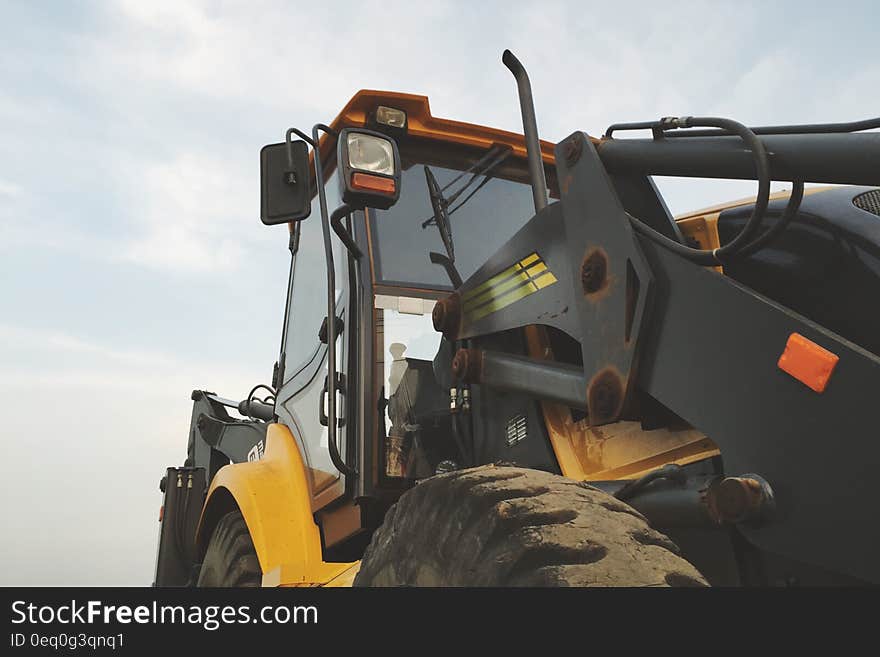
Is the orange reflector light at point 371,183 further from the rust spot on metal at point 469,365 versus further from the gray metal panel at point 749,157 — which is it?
the gray metal panel at point 749,157

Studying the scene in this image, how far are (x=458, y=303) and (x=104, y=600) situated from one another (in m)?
1.50

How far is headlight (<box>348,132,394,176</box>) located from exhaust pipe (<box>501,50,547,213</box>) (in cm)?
42

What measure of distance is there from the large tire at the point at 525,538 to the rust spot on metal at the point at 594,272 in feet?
1.58

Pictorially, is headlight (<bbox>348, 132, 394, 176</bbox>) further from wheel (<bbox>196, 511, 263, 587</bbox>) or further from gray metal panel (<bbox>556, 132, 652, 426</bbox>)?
wheel (<bbox>196, 511, 263, 587</bbox>)

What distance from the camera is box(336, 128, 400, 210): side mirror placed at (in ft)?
8.11

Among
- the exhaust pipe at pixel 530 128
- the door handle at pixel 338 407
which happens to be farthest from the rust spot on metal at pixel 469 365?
the door handle at pixel 338 407

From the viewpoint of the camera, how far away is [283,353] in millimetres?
3992

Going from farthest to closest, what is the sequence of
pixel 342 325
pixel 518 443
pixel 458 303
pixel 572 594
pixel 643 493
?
pixel 342 325 < pixel 458 303 < pixel 518 443 < pixel 643 493 < pixel 572 594

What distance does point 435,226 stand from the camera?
3129 mm

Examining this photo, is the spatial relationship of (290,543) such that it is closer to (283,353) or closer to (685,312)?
(283,353)

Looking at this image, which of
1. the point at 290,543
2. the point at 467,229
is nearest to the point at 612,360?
the point at 467,229

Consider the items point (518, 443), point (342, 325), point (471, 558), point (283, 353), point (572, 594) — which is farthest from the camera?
point (283, 353)

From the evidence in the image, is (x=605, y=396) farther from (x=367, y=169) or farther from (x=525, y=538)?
(x=367, y=169)

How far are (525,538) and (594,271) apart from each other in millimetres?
718
